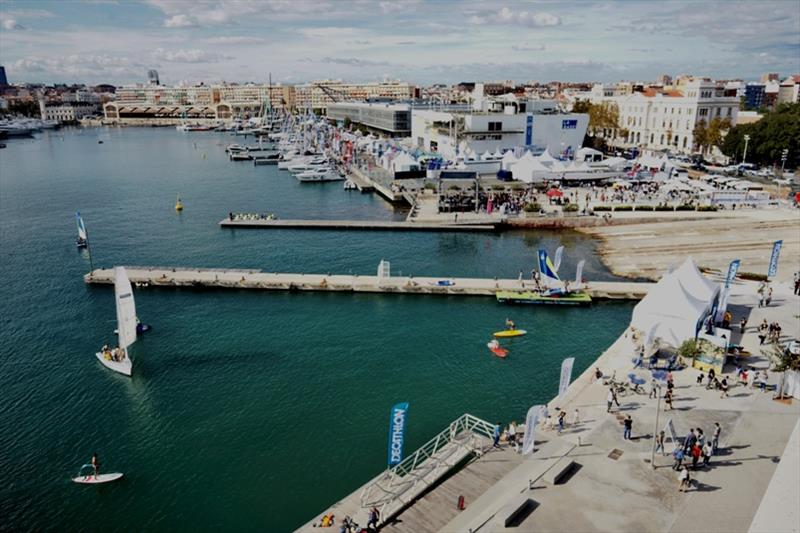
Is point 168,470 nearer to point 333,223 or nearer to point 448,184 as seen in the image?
point 333,223

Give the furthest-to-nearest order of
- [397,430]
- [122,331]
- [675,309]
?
[122,331] → [675,309] → [397,430]

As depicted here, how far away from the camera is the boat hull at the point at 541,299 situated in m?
40.1

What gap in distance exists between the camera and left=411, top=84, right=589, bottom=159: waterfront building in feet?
313

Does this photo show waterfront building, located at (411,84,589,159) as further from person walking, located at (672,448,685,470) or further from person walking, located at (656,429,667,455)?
person walking, located at (672,448,685,470)

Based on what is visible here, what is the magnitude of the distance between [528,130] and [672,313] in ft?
237

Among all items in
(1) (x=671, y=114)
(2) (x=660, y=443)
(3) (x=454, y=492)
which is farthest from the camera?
(1) (x=671, y=114)

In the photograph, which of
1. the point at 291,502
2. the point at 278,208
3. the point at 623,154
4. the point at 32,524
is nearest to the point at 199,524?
the point at 291,502

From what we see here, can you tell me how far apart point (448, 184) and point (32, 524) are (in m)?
67.5

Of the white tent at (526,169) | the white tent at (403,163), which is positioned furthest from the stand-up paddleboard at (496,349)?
the white tent at (403,163)

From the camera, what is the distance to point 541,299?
4009 centimetres

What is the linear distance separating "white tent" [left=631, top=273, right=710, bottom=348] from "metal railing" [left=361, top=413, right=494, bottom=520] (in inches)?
497

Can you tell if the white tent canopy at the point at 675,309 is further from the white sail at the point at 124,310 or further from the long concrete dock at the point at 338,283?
the white sail at the point at 124,310

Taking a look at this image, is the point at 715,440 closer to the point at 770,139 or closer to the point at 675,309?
the point at 675,309

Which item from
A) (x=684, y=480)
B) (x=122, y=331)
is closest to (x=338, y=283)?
(x=122, y=331)
